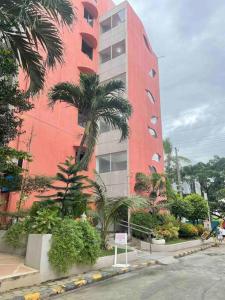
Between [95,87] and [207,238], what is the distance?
1401cm

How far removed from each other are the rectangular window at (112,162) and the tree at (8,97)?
10.6 m

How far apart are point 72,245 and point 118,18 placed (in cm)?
2116

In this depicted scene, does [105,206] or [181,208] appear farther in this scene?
[181,208]

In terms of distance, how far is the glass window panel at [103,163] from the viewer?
2027 centimetres

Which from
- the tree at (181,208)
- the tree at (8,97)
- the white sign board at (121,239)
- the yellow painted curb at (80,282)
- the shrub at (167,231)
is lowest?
the yellow painted curb at (80,282)

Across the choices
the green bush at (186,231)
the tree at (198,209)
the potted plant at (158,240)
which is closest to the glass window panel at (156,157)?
the tree at (198,209)

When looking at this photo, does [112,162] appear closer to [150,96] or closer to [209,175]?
[150,96]

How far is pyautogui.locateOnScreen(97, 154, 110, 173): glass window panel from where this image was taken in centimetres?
2027

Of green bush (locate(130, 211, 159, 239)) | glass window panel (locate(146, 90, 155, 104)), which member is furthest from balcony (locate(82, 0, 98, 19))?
green bush (locate(130, 211, 159, 239))

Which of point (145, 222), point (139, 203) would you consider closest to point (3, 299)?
point (139, 203)

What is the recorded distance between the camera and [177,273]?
8625 millimetres

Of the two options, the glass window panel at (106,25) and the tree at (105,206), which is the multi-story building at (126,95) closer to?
the glass window panel at (106,25)

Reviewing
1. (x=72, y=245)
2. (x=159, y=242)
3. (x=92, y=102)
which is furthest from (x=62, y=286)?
(x=159, y=242)

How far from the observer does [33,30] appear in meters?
7.27
